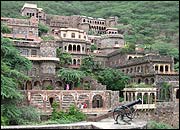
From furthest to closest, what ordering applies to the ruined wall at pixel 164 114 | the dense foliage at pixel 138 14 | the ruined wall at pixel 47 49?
the dense foliage at pixel 138 14, the ruined wall at pixel 47 49, the ruined wall at pixel 164 114

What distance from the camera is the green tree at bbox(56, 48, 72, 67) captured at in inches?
1945

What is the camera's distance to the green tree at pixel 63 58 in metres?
49.4

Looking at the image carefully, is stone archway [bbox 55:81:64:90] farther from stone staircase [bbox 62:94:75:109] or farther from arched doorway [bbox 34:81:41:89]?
stone staircase [bbox 62:94:75:109]

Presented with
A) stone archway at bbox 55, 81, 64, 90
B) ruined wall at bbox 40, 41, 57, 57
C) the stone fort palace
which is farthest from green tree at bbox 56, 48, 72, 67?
stone archway at bbox 55, 81, 64, 90

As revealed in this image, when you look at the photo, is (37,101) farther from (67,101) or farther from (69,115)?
(69,115)

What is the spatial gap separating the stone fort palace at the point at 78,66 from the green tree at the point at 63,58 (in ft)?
2.75

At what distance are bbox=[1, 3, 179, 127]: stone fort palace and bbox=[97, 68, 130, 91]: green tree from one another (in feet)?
9.63

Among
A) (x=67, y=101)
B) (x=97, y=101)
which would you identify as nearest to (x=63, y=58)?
(x=97, y=101)

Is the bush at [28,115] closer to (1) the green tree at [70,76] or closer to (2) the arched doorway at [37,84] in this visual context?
(2) the arched doorway at [37,84]

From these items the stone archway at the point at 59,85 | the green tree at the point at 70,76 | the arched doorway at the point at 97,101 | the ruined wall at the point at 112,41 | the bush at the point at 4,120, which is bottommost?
the bush at the point at 4,120

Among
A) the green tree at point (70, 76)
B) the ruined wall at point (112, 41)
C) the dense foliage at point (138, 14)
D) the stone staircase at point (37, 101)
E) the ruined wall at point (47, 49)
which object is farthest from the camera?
the dense foliage at point (138, 14)

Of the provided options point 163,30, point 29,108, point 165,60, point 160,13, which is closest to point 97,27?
point 163,30

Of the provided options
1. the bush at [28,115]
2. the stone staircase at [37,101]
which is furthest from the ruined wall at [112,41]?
the bush at [28,115]

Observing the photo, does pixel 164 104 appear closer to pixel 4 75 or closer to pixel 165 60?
pixel 165 60
